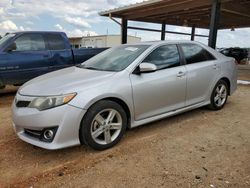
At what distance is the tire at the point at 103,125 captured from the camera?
344 cm

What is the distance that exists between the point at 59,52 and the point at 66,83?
14.9ft

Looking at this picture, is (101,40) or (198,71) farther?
(101,40)

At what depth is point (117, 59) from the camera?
4.43m

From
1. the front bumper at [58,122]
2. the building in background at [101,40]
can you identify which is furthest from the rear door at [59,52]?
the building in background at [101,40]

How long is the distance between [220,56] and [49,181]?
14.4ft

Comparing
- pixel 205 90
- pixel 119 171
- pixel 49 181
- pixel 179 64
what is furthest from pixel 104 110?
pixel 205 90

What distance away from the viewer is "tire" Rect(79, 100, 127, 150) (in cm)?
344

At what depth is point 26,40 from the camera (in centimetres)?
738

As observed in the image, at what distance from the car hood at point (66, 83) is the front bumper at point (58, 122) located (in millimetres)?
255

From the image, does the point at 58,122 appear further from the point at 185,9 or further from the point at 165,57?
the point at 185,9

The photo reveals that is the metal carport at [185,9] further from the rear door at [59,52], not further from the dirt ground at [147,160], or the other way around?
the dirt ground at [147,160]

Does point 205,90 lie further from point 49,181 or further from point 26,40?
point 26,40

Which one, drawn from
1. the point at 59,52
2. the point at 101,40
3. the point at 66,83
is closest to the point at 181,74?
the point at 66,83

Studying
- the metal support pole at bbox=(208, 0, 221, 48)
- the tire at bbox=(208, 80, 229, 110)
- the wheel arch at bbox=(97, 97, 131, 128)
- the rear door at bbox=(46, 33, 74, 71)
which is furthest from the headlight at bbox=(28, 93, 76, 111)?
the metal support pole at bbox=(208, 0, 221, 48)
